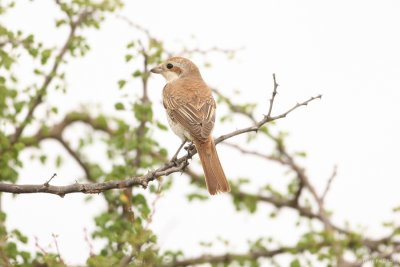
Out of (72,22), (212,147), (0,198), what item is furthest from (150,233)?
(72,22)

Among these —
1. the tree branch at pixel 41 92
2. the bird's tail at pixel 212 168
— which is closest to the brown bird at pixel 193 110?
the bird's tail at pixel 212 168

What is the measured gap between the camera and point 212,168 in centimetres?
482

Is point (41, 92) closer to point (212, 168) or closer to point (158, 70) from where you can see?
point (158, 70)

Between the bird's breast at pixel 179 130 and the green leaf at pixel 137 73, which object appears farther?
the green leaf at pixel 137 73

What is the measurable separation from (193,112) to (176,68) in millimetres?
1321

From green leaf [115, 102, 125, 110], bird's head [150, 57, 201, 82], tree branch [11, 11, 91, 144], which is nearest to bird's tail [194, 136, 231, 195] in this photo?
green leaf [115, 102, 125, 110]

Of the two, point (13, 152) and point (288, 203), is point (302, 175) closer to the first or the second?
point (288, 203)

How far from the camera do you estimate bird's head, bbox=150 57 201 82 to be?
656 cm

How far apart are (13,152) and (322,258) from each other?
7.93 ft

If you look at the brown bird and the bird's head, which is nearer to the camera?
the brown bird

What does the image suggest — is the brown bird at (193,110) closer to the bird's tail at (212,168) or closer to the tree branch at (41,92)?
the bird's tail at (212,168)

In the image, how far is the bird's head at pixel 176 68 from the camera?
21.5 feet

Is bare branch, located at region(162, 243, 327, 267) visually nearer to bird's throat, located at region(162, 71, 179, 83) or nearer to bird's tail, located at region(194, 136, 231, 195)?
bird's tail, located at region(194, 136, 231, 195)

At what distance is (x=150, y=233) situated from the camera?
4023 millimetres
